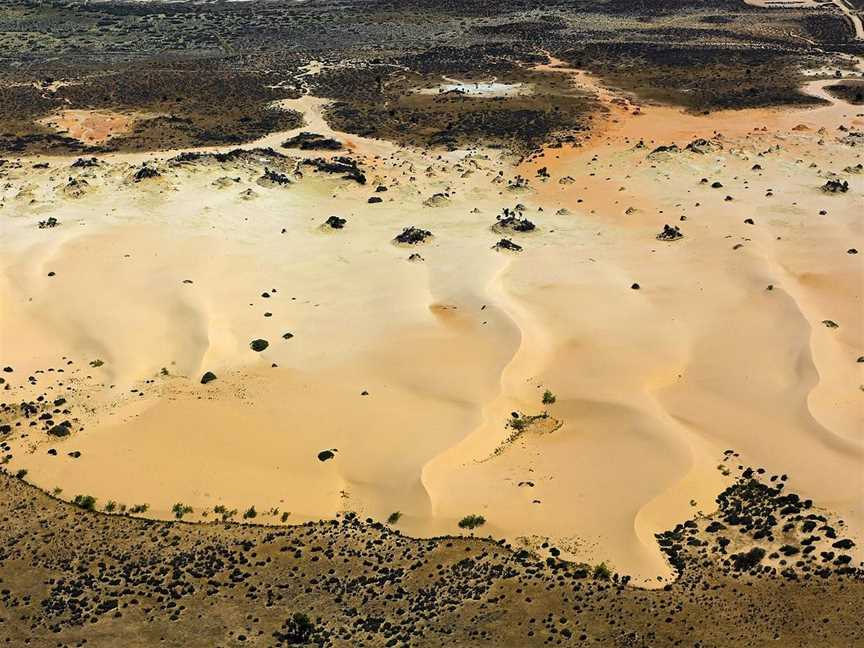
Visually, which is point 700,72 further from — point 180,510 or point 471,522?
point 180,510

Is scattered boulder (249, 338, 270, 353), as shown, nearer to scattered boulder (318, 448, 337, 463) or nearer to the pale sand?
the pale sand

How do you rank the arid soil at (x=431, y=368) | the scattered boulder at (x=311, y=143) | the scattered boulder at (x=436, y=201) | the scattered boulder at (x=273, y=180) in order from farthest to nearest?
the scattered boulder at (x=311, y=143) < the scattered boulder at (x=273, y=180) < the scattered boulder at (x=436, y=201) < the arid soil at (x=431, y=368)

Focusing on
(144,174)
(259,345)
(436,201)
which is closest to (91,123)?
(144,174)

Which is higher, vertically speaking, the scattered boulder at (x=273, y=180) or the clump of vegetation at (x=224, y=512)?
the scattered boulder at (x=273, y=180)

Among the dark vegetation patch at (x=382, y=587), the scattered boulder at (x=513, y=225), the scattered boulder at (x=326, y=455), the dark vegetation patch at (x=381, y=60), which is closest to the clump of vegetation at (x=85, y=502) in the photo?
the dark vegetation patch at (x=382, y=587)

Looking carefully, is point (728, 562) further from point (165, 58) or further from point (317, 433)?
point (165, 58)

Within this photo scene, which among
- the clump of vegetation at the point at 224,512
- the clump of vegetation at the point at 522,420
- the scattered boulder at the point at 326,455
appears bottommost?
the clump of vegetation at the point at 224,512

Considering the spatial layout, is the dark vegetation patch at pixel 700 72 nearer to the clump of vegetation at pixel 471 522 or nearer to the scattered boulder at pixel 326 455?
the scattered boulder at pixel 326 455

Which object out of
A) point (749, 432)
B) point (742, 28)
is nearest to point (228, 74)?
point (742, 28)

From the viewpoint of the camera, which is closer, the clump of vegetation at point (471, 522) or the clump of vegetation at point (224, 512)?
the clump of vegetation at point (471, 522)
